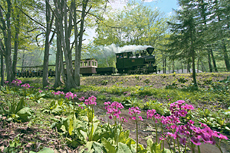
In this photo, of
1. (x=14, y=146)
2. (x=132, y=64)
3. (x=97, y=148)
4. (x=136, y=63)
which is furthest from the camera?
(x=132, y=64)

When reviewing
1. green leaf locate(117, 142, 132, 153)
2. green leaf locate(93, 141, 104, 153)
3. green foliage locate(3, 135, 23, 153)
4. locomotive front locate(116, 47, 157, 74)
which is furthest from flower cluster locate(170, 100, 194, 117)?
locomotive front locate(116, 47, 157, 74)

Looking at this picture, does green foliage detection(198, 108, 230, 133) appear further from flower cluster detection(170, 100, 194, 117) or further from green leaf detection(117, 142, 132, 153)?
green leaf detection(117, 142, 132, 153)

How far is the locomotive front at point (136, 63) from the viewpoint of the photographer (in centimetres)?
1667

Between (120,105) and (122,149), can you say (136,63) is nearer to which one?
(120,105)

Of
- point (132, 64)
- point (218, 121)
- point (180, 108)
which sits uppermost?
point (132, 64)

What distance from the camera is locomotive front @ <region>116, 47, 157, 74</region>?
16.7 m

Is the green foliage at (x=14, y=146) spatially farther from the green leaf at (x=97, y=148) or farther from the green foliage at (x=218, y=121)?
the green foliage at (x=218, y=121)

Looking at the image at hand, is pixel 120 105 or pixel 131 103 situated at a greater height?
pixel 120 105

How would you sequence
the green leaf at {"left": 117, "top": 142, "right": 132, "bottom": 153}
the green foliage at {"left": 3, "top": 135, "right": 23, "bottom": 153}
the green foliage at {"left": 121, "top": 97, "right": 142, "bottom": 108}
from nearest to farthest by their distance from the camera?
the green foliage at {"left": 3, "top": 135, "right": 23, "bottom": 153}, the green leaf at {"left": 117, "top": 142, "right": 132, "bottom": 153}, the green foliage at {"left": 121, "top": 97, "right": 142, "bottom": 108}

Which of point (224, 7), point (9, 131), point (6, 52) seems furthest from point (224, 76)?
point (6, 52)

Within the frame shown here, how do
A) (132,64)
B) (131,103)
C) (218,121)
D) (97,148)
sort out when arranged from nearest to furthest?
(97,148)
(218,121)
(131,103)
(132,64)

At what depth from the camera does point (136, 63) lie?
17.2 metres

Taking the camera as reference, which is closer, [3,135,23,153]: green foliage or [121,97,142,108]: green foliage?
[3,135,23,153]: green foliage

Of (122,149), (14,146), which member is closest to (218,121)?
(122,149)
